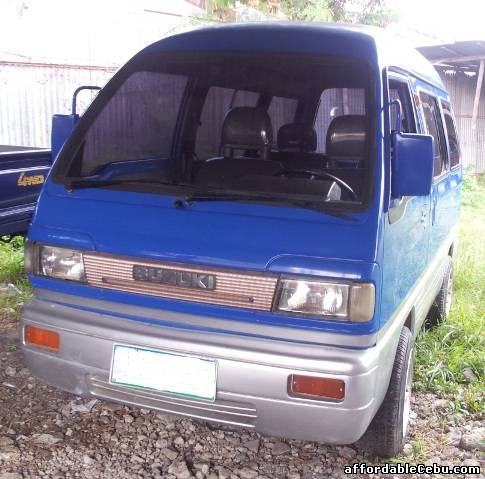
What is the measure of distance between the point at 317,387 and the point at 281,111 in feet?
6.92

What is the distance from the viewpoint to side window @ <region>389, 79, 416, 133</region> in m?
2.69

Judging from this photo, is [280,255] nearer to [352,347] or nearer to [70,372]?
[352,347]

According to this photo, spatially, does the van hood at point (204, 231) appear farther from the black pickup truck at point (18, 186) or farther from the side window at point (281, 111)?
the black pickup truck at point (18, 186)

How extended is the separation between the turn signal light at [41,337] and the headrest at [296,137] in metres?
1.89

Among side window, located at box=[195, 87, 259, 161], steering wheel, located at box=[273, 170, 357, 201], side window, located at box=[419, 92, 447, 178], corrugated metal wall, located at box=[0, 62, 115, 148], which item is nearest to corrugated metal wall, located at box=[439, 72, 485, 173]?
corrugated metal wall, located at box=[0, 62, 115, 148]

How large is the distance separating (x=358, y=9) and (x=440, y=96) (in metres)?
9.39

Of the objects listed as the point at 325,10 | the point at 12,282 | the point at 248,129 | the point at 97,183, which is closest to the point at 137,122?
the point at 248,129

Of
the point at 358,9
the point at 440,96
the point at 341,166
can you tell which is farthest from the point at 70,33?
the point at 341,166

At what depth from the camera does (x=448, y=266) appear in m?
4.47

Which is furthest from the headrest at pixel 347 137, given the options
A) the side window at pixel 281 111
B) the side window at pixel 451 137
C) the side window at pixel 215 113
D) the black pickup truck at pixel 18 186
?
the black pickup truck at pixel 18 186

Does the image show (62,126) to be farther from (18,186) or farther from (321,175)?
(18,186)

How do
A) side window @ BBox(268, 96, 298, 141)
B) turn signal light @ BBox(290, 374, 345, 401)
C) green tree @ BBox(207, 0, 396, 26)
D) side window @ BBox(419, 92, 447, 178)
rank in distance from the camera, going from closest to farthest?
turn signal light @ BBox(290, 374, 345, 401) → side window @ BBox(419, 92, 447, 178) → side window @ BBox(268, 96, 298, 141) → green tree @ BBox(207, 0, 396, 26)

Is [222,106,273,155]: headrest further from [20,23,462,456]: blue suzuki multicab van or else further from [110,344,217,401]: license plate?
[110,344,217,401]: license plate

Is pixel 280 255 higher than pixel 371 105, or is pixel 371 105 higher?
pixel 371 105
